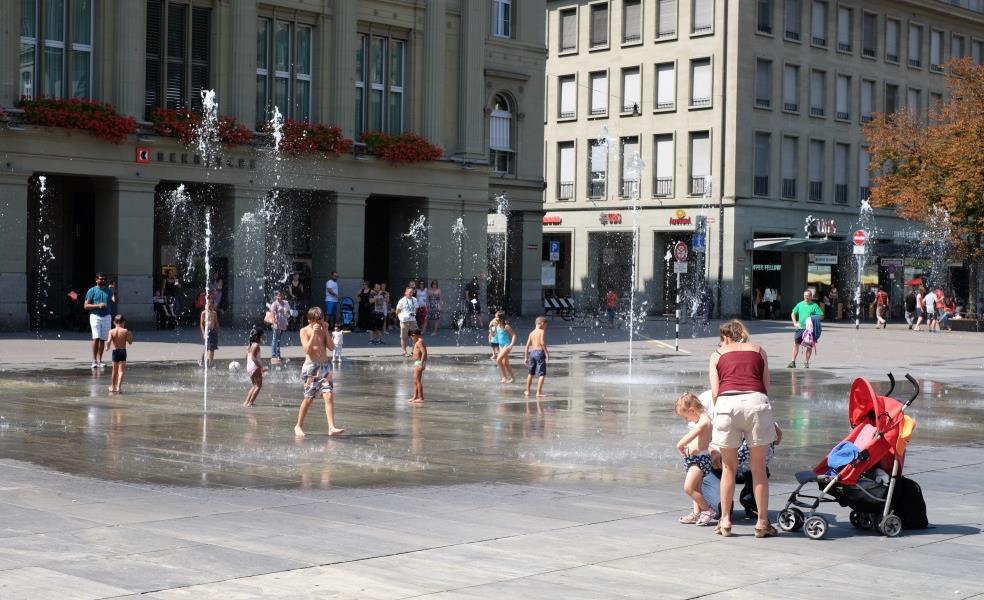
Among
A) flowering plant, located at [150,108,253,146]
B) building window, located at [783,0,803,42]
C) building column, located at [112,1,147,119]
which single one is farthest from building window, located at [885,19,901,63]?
building column, located at [112,1,147,119]

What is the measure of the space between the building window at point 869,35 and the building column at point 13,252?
151 feet

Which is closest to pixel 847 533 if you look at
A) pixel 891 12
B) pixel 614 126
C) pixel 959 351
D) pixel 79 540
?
pixel 79 540

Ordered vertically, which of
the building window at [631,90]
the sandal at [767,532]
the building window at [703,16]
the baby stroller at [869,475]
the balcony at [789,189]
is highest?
the building window at [703,16]

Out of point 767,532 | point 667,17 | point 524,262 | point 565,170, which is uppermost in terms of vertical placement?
point 667,17

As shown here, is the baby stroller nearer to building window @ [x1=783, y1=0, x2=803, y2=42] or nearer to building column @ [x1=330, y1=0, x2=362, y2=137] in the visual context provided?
building column @ [x1=330, y1=0, x2=362, y2=137]

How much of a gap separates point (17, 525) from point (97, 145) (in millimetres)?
29933

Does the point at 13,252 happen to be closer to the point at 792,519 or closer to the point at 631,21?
the point at 792,519

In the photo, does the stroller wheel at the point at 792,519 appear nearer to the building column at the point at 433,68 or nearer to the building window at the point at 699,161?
the building column at the point at 433,68

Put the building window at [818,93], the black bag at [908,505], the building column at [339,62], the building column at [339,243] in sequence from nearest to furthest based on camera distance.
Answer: the black bag at [908,505] → the building column at [339,62] → the building column at [339,243] → the building window at [818,93]

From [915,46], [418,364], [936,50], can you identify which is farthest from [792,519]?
[936,50]

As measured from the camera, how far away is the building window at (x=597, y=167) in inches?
2712

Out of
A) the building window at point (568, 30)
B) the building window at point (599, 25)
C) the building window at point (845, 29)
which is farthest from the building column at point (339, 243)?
the building window at point (845, 29)

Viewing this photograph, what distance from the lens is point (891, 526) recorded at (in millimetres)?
10266

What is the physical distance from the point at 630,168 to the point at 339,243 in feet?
86.5
